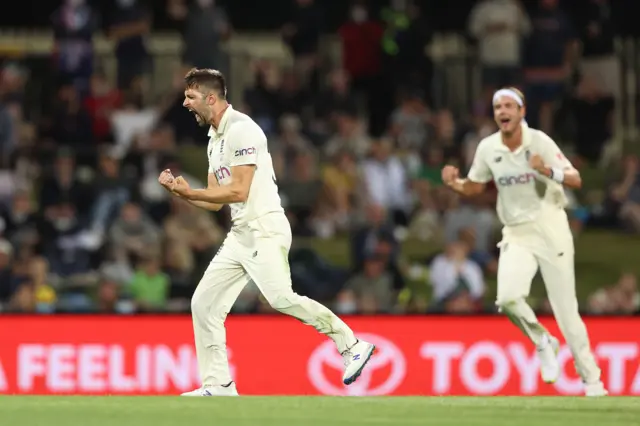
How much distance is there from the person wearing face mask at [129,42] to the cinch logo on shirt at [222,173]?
902 centimetres

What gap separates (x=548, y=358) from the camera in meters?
12.9

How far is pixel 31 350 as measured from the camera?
615 inches

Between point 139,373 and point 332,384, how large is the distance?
1.77m

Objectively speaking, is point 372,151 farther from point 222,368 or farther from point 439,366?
point 222,368

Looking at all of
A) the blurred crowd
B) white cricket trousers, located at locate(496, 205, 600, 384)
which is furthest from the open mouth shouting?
the blurred crowd

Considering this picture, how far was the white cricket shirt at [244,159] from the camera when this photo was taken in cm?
1129

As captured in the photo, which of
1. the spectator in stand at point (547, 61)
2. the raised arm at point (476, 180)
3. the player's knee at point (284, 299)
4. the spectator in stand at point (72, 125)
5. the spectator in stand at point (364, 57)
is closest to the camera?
the player's knee at point (284, 299)

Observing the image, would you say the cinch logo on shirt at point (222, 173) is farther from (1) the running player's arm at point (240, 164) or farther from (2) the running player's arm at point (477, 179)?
(2) the running player's arm at point (477, 179)

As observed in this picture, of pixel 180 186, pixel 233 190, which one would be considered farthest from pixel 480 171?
pixel 180 186

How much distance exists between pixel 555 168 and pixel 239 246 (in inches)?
99.4

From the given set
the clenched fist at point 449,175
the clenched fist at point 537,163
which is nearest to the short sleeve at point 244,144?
the clenched fist at point 449,175

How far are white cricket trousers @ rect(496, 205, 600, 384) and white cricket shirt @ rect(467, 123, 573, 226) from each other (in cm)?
8

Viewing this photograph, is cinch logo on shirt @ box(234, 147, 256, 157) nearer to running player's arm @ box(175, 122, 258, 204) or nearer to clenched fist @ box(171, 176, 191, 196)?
running player's arm @ box(175, 122, 258, 204)

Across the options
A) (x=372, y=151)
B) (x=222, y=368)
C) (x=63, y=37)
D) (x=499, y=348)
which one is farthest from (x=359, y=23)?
(x=222, y=368)
